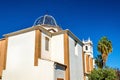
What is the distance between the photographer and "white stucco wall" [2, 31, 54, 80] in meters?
20.2

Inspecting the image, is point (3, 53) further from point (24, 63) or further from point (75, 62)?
point (75, 62)

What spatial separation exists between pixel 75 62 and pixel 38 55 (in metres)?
6.51

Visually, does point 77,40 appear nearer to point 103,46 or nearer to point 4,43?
point 103,46

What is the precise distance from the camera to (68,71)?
22312 mm

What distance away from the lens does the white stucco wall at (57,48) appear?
919 inches

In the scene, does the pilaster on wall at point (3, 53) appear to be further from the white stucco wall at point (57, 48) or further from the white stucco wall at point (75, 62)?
the white stucco wall at point (75, 62)

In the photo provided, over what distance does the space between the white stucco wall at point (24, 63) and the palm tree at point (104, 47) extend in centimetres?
1276

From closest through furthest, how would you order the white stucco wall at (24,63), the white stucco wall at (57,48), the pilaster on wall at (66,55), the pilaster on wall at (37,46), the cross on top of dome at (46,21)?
the white stucco wall at (24,63) → the pilaster on wall at (37,46) → the pilaster on wall at (66,55) → the white stucco wall at (57,48) → the cross on top of dome at (46,21)

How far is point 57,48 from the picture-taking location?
24.0 metres

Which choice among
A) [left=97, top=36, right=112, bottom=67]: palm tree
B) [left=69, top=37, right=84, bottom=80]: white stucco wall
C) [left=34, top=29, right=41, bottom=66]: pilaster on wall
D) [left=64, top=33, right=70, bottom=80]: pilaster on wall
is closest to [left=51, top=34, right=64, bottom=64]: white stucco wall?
[left=64, top=33, right=70, bottom=80]: pilaster on wall

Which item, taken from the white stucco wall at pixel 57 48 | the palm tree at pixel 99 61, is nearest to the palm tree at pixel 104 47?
the palm tree at pixel 99 61

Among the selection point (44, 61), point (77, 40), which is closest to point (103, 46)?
point (77, 40)

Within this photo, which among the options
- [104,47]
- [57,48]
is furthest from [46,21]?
[104,47]

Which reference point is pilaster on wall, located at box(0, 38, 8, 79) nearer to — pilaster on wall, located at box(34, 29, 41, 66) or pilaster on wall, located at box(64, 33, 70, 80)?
pilaster on wall, located at box(34, 29, 41, 66)
